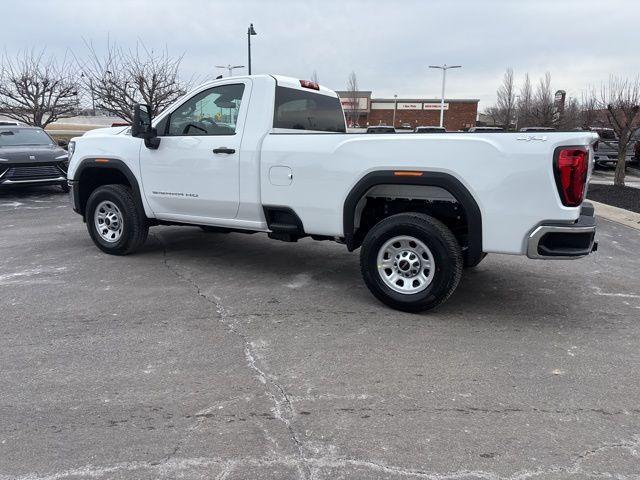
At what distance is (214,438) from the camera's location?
9.36 feet

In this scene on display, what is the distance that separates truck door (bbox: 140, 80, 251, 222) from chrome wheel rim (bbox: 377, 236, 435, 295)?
1.75 meters

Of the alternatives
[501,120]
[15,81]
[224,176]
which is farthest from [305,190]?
[501,120]

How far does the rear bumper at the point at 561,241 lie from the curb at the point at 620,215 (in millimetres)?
6181

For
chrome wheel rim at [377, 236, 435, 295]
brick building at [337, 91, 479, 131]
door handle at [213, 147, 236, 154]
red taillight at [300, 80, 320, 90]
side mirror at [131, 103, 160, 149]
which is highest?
brick building at [337, 91, 479, 131]

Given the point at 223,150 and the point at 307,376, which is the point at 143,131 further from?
the point at 307,376

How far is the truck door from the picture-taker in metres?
5.51

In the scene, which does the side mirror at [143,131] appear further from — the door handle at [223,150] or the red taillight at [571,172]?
the red taillight at [571,172]

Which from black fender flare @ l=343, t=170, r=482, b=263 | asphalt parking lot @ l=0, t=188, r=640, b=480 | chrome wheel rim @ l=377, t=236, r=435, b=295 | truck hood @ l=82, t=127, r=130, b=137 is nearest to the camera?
asphalt parking lot @ l=0, t=188, r=640, b=480

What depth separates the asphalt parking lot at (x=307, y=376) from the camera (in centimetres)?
270

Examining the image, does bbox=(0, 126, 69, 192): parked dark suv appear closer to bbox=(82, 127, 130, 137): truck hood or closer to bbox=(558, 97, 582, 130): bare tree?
bbox=(82, 127, 130, 137): truck hood

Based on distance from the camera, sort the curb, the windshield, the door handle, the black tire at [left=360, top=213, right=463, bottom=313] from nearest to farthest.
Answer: the black tire at [left=360, top=213, right=463, bottom=313] < the door handle < the curb < the windshield

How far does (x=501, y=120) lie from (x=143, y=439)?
→ 130ft

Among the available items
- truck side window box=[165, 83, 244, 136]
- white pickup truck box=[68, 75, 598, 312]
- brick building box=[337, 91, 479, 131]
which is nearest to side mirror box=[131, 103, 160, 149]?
white pickup truck box=[68, 75, 598, 312]

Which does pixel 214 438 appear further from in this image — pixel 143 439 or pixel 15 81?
pixel 15 81
